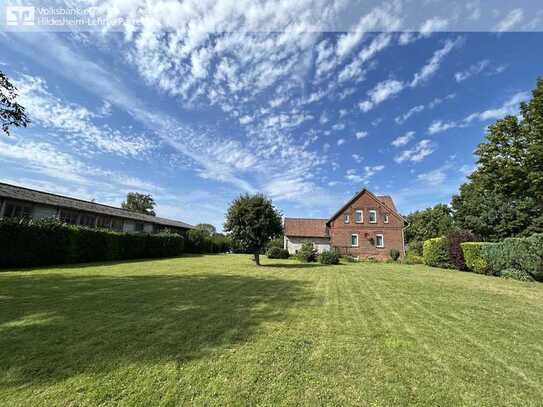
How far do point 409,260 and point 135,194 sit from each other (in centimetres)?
6112

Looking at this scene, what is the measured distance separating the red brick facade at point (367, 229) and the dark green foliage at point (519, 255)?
13140 mm

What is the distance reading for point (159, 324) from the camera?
15.1ft

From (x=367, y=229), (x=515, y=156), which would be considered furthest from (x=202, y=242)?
(x=515, y=156)

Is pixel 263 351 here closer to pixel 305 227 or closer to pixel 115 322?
pixel 115 322

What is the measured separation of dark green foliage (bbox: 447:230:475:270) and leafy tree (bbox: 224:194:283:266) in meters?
13.0

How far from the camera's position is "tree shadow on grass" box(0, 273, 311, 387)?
3.21 m

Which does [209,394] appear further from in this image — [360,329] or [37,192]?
[37,192]

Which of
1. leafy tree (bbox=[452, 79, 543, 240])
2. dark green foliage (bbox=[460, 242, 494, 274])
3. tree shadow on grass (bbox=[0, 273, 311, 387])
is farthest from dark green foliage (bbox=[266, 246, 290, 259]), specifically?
leafy tree (bbox=[452, 79, 543, 240])

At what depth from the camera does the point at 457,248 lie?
17.0 m

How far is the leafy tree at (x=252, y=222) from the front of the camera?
56.3 ft

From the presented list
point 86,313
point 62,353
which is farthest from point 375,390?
point 86,313

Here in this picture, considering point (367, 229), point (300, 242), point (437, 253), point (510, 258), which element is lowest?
point (510, 258)

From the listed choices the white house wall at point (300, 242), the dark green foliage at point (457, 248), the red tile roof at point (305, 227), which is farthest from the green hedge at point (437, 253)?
the red tile roof at point (305, 227)

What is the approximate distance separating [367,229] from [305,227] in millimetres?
9689
